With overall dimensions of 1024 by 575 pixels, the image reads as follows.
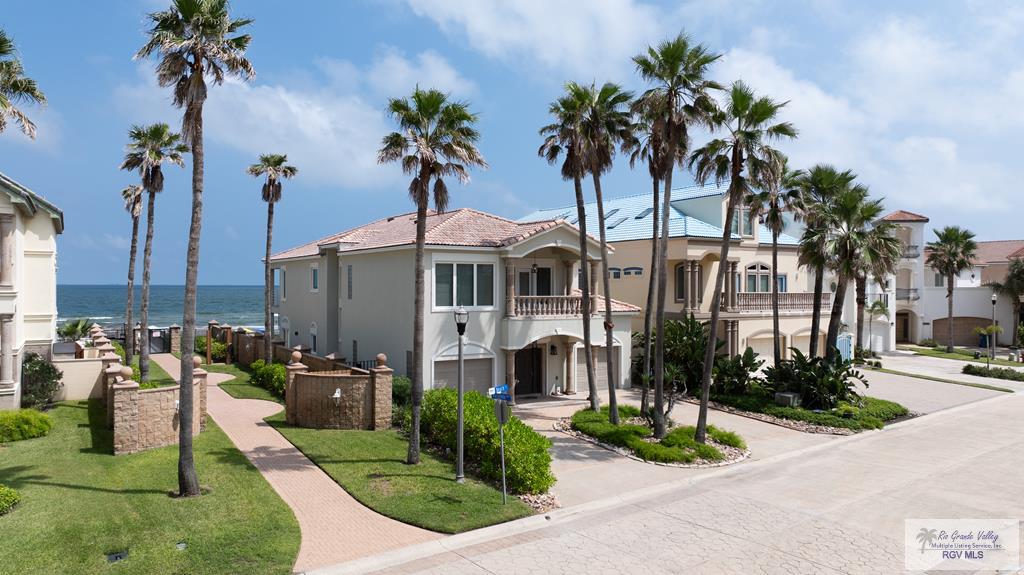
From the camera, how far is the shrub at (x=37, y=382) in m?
21.4

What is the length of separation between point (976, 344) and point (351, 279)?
57.8 metres

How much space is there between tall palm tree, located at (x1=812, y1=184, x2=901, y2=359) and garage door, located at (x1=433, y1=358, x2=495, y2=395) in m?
13.9

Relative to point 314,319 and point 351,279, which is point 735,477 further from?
point 314,319

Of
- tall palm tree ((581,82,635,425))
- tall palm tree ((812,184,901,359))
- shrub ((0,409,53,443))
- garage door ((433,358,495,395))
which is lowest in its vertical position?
shrub ((0,409,53,443))

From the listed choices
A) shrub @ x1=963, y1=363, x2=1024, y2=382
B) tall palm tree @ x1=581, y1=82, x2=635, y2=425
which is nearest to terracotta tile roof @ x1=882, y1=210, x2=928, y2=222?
shrub @ x1=963, y1=363, x2=1024, y2=382

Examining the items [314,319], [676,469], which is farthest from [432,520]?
[314,319]

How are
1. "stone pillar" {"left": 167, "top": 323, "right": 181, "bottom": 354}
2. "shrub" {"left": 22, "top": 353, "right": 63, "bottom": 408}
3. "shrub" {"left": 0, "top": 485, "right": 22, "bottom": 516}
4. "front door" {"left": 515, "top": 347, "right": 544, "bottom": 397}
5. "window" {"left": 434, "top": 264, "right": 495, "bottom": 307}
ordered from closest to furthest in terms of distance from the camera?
1. "shrub" {"left": 0, "top": 485, "right": 22, "bottom": 516}
2. "shrub" {"left": 22, "top": 353, "right": 63, "bottom": 408}
3. "window" {"left": 434, "top": 264, "right": 495, "bottom": 307}
4. "front door" {"left": 515, "top": 347, "right": 544, "bottom": 397}
5. "stone pillar" {"left": 167, "top": 323, "right": 181, "bottom": 354}

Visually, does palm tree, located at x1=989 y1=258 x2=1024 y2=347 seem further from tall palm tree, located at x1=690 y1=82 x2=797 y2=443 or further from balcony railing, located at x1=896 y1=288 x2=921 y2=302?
tall palm tree, located at x1=690 y1=82 x2=797 y2=443

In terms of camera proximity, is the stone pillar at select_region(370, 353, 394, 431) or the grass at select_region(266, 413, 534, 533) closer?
the grass at select_region(266, 413, 534, 533)

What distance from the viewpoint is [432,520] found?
12898mm

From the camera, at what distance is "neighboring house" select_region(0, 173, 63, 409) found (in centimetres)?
1966

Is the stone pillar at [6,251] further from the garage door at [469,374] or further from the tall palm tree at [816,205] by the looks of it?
the tall palm tree at [816,205]

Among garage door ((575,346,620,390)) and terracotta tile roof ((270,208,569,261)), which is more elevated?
terracotta tile roof ((270,208,569,261))

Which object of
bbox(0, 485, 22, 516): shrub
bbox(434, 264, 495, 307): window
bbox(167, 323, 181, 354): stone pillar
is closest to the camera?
bbox(0, 485, 22, 516): shrub
